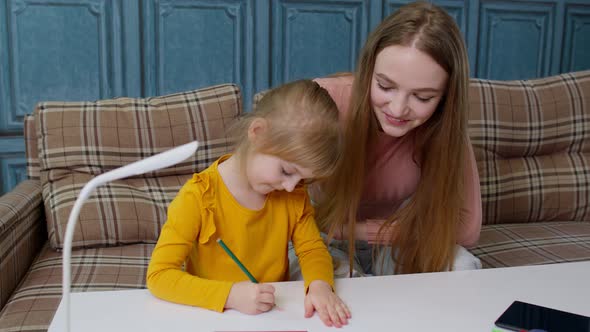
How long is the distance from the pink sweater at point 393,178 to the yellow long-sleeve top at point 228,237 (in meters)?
0.27

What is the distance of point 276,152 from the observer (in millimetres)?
1116

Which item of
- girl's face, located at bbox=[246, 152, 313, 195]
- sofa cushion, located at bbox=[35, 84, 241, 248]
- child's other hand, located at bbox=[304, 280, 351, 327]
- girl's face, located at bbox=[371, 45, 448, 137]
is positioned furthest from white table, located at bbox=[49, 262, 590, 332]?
sofa cushion, located at bbox=[35, 84, 241, 248]

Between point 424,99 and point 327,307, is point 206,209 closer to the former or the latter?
point 327,307

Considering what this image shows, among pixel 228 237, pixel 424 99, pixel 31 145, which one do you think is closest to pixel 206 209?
pixel 228 237

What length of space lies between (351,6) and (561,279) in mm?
2321

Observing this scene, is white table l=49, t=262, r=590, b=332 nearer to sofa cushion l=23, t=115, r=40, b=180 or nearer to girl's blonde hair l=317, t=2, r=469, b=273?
girl's blonde hair l=317, t=2, r=469, b=273

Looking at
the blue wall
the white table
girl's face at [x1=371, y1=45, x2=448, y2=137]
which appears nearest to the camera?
the white table

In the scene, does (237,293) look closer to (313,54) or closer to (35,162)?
(35,162)

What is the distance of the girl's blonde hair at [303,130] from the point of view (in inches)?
43.5

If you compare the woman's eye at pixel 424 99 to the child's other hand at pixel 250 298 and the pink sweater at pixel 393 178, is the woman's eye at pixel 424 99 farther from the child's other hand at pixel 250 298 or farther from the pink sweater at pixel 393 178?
the child's other hand at pixel 250 298

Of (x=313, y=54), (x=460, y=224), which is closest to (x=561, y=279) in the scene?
(x=460, y=224)

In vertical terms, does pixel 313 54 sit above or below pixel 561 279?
above

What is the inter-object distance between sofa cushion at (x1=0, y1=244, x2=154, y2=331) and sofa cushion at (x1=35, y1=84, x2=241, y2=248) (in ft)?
0.17

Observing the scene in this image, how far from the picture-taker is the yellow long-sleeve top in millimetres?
1105
